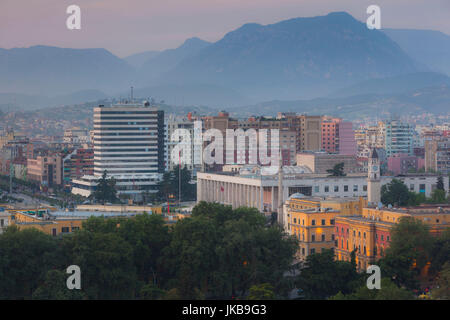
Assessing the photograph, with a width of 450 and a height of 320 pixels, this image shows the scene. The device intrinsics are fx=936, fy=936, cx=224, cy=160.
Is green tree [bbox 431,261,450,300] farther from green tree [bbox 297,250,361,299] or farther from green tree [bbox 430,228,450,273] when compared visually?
green tree [bbox 297,250,361,299]

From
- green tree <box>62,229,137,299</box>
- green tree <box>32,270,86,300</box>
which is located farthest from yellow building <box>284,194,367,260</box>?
green tree <box>32,270,86,300</box>

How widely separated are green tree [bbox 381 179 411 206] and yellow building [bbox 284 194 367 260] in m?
14.2

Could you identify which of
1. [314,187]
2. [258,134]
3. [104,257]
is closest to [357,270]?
[104,257]

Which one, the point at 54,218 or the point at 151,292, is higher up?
the point at 54,218

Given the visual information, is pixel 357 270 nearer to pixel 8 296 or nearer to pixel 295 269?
pixel 295 269

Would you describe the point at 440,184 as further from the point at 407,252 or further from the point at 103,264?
the point at 103,264

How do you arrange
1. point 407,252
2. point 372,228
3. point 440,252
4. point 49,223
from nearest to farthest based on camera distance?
point 407,252 → point 440,252 → point 372,228 → point 49,223

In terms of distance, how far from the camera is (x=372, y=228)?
42.5 meters

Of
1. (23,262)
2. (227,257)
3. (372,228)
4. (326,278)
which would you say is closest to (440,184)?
(372,228)

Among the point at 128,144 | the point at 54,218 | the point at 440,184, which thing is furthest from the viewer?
the point at 128,144

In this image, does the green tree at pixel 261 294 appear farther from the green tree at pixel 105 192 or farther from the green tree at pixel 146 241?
the green tree at pixel 105 192

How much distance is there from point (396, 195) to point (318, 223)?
18842 millimetres

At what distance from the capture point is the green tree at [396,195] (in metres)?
64.1

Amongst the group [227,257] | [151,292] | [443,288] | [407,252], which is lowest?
[151,292]
